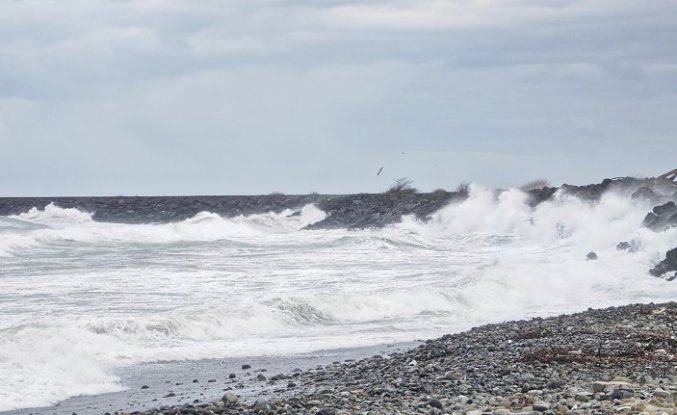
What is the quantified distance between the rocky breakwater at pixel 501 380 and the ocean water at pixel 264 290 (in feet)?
7.86

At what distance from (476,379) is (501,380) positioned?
267 mm

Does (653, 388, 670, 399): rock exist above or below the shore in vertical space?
above

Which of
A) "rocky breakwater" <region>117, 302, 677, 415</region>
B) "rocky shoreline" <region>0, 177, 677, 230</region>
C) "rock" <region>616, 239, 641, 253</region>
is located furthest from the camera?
"rocky shoreline" <region>0, 177, 677, 230</region>

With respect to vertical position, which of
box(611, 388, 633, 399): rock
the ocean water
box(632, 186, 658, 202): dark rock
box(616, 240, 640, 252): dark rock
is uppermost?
box(632, 186, 658, 202): dark rock

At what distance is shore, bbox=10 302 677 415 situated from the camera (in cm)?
843

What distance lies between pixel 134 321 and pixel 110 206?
219ft

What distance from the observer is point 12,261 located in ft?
94.5

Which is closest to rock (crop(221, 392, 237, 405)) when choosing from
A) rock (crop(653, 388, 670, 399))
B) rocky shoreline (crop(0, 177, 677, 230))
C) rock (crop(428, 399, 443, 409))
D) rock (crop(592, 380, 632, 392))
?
rock (crop(428, 399, 443, 409))

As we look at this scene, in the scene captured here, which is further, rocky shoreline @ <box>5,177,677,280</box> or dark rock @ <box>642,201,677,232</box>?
rocky shoreline @ <box>5,177,677,280</box>

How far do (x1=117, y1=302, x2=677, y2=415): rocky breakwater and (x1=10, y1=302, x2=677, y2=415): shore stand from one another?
0.01 metres

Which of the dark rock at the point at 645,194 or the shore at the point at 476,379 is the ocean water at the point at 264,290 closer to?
the dark rock at the point at 645,194

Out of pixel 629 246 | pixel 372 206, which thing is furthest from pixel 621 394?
pixel 372 206

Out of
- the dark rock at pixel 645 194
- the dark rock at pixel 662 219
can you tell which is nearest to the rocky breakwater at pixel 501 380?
the dark rock at pixel 662 219

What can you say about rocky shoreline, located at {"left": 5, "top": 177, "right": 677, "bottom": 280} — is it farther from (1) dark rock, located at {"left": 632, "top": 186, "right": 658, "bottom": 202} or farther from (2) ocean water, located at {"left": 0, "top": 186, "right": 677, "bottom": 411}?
(2) ocean water, located at {"left": 0, "top": 186, "right": 677, "bottom": 411}
